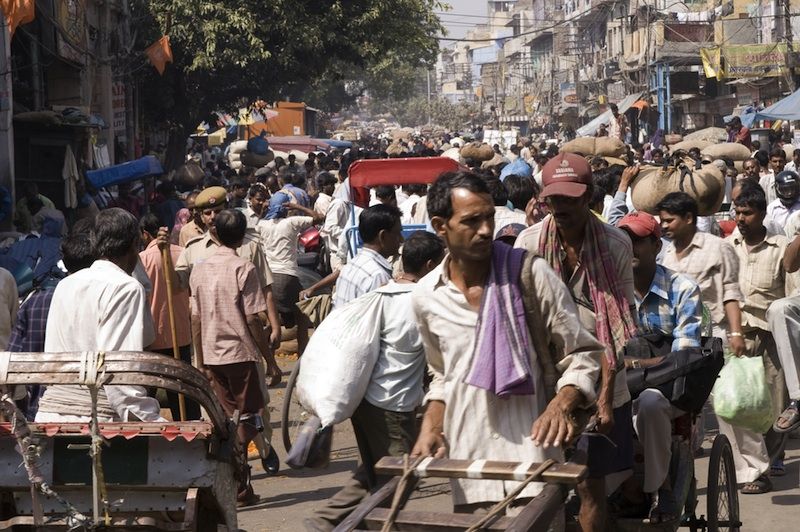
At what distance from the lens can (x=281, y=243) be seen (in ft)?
39.4

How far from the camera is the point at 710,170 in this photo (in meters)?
8.73

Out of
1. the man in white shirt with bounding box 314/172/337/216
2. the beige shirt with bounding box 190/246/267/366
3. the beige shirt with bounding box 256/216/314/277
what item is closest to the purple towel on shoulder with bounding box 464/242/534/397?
the beige shirt with bounding box 190/246/267/366

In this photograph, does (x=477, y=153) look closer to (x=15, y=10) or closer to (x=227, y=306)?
(x=15, y=10)

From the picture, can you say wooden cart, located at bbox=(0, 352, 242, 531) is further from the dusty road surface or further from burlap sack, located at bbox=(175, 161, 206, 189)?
burlap sack, located at bbox=(175, 161, 206, 189)

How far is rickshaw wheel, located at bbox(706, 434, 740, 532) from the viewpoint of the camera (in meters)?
5.49

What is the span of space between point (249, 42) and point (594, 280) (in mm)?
25059

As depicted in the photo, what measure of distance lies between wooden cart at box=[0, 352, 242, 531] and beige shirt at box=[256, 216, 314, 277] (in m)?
7.25

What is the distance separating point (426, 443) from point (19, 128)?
14.9 meters

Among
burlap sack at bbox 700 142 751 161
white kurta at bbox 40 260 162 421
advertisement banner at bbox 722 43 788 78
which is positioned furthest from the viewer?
advertisement banner at bbox 722 43 788 78

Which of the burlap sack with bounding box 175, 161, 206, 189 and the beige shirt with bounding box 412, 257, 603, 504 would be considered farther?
the burlap sack with bounding box 175, 161, 206, 189

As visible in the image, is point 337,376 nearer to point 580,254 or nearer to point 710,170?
point 580,254

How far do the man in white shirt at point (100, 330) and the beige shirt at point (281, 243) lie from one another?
6858 mm

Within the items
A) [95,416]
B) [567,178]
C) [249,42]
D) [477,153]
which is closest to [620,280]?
[567,178]

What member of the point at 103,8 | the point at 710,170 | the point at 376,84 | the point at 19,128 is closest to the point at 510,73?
the point at 376,84
